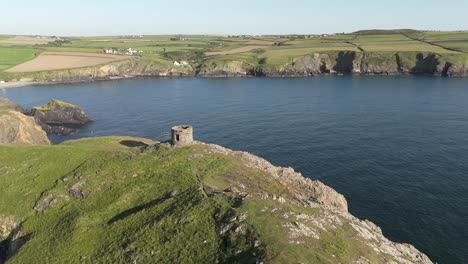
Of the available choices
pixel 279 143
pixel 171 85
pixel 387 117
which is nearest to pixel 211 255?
pixel 279 143

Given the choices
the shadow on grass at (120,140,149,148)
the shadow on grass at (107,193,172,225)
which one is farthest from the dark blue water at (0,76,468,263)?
the shadow on grass at (107,193,172,225)

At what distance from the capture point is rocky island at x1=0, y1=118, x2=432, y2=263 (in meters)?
27.4

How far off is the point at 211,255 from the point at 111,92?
513 feet

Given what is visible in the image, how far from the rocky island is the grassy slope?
11 cm

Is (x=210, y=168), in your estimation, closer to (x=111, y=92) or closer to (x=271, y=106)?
(x=271, y=106)

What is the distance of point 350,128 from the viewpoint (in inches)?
3848

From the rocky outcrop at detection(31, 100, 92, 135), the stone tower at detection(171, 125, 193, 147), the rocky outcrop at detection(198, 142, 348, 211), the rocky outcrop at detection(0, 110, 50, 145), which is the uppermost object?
the stone tower at detection(171, 125, 193, 147)

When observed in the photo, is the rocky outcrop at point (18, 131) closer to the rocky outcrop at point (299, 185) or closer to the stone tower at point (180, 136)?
the stone tower at point (180, 136)

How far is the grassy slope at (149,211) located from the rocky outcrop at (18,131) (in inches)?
1035

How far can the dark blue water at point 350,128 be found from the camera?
54844 mm

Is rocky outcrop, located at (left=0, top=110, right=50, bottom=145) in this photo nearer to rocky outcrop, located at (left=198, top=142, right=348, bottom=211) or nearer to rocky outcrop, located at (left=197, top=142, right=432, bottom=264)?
rocky outcrop, located at (left=198, top=142, right=348, bottom=211)

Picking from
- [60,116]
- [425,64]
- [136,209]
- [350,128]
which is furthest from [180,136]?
[425,64]

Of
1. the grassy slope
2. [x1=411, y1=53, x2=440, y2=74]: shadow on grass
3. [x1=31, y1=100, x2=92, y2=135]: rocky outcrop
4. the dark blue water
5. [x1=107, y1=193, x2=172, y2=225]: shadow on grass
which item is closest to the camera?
the grassy slope

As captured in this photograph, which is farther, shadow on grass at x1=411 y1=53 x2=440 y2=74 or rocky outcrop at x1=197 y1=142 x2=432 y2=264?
shadow on grass at x1=411 y1=53 x2=440 y2=74
